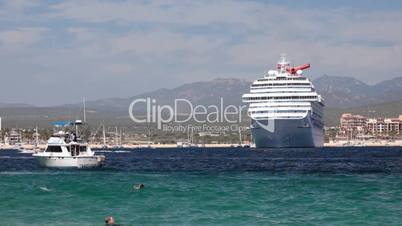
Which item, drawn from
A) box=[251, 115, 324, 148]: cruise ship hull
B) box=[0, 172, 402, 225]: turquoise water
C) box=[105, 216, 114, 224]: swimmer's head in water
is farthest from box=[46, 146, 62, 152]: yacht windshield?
box=[251, 115, 324, 148]: cruise ship hull

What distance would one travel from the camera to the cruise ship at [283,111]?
143125mm

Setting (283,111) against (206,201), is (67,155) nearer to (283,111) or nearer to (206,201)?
(206,201)

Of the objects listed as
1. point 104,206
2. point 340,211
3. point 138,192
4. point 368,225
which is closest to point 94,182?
point 138,192

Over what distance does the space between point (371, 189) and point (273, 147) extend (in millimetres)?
98156

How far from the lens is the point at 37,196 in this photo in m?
45.9

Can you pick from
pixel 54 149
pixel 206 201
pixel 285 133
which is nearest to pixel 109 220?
pixel 206 201

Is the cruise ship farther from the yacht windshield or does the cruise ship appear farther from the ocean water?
the ocean water

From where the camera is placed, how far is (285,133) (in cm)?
14338

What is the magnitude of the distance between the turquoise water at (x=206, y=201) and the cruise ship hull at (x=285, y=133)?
82.3 meters

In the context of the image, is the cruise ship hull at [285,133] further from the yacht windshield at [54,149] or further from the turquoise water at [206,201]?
the turquoise water at [206,201]

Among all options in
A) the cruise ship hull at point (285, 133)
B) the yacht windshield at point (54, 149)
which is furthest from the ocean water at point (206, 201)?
the cruise ship hull at point (285, 133)

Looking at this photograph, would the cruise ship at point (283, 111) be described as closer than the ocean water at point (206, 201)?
No

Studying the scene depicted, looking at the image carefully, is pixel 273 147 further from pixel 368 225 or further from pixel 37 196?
pixel 368 225

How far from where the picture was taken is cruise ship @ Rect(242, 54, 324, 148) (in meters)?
143
